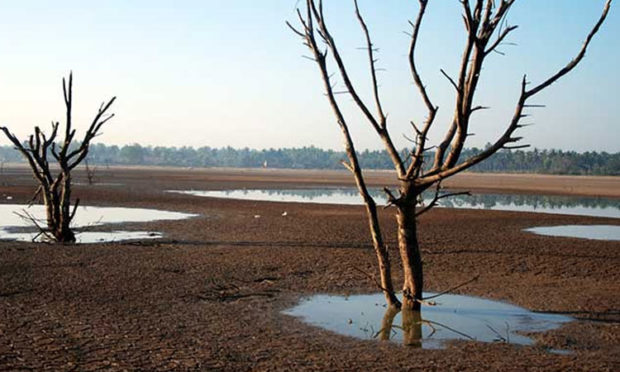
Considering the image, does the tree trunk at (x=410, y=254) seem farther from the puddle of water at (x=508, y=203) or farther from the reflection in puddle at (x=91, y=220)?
the puddle of water at (x=508, y=203)

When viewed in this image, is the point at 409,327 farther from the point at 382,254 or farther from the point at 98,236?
the point at 98,236

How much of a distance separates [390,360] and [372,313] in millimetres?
2813

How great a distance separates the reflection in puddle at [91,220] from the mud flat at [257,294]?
173 cm

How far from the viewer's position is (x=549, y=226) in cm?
2733

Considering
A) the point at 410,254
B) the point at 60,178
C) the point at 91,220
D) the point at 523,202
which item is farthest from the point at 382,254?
the point at 523,202

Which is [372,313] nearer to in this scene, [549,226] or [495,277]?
[495,277]

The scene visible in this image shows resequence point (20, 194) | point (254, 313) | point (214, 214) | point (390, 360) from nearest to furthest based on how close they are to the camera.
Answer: point (390, 360) < point (254, 313) < point (214, 214) < point (20, 194)

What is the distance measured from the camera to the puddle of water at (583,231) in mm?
23531

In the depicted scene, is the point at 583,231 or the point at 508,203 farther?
the point at 508,203

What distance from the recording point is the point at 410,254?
10648mm

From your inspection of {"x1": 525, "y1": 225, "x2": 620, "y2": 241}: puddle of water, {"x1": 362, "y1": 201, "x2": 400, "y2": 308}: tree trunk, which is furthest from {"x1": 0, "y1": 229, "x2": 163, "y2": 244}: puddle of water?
{"x1": 525, "y1": 225, "x2": 620, "y2": 241}: puddle of water

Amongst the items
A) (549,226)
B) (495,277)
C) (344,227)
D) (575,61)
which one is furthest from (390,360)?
(549,226)

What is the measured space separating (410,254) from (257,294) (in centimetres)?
312

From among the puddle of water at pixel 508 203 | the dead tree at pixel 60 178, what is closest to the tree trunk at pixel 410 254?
the dead tree at pixel 60 178
